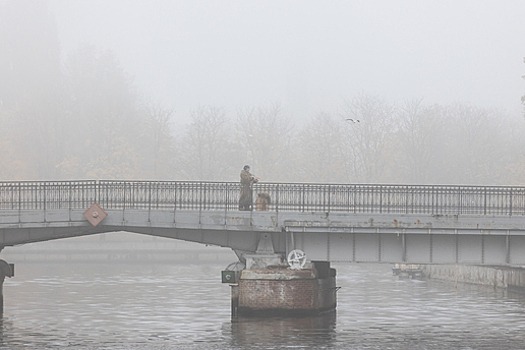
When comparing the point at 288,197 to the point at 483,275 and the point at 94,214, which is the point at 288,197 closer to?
the point at 94,214

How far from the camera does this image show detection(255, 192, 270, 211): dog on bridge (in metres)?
50.9

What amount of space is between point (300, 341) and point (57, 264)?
198 feet

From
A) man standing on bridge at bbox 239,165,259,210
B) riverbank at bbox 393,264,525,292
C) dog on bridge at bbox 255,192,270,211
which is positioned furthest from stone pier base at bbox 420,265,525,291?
man standing on bridge at bbox 239,165,259,210

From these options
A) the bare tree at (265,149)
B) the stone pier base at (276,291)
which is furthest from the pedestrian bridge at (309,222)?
the bare tree at (265,149)

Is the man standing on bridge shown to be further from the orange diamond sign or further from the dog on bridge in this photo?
the orange diamond sign

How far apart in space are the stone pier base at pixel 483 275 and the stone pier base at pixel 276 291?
21912mm

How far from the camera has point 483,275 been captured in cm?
7544

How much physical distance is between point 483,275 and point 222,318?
28.7 m

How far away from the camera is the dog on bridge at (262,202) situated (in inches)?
2003

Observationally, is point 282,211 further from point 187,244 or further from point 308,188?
point 187,244

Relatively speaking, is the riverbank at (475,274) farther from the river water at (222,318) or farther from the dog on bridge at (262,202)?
the dog on bridge at (262,202)

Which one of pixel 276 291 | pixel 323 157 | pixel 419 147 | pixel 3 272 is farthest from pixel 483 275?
pixel 419 147

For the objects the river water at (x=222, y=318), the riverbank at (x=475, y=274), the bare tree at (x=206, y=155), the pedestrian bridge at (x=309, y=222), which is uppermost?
the bare tree at (x=206, y=155)

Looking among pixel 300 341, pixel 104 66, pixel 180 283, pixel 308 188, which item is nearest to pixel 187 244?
pixel 104 66
